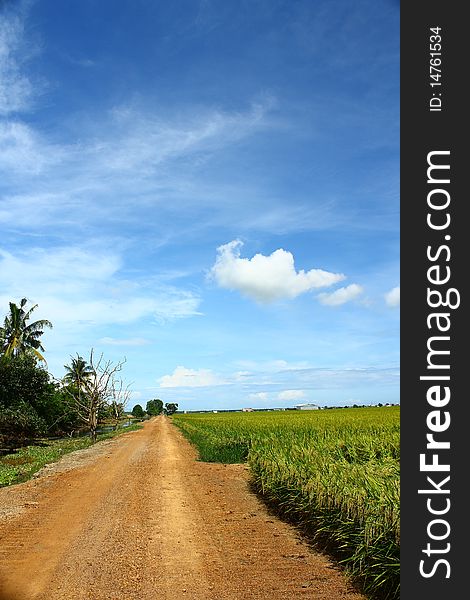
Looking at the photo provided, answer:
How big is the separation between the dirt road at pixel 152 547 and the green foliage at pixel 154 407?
5662 inches

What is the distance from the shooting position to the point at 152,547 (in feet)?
23.3

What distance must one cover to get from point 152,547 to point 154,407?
163 metres

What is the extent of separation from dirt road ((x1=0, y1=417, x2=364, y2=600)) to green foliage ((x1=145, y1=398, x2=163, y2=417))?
143810mm

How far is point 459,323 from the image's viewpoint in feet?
10.1

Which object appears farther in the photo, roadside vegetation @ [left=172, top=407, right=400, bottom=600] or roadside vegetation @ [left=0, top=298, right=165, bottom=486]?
roadside vegetation @ [left=0, top=298, right=165, bottom=486]

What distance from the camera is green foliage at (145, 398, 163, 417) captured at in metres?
157

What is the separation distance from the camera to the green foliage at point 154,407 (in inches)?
6199

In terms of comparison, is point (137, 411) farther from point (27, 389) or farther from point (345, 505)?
point (345, 505)

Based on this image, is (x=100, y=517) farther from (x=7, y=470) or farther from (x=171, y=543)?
(x=7, y=470)

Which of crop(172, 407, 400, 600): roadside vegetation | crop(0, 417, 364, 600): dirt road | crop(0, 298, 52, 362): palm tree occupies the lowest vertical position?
crop(0, 417, 364, 600): dirt road

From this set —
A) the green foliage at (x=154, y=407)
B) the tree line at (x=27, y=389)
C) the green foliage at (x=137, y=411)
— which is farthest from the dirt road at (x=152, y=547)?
the green foliage at (x=154, y=407)

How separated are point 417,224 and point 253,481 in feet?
34.3

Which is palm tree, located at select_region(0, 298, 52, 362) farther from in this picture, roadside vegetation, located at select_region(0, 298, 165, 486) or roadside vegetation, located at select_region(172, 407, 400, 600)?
roadside vegetation, located at select_region(172, 407, 400, 600)

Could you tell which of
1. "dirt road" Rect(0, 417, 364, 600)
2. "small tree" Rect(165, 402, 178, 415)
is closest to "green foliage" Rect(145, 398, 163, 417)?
"small tree" Rect(165, 402, 178, 415)
